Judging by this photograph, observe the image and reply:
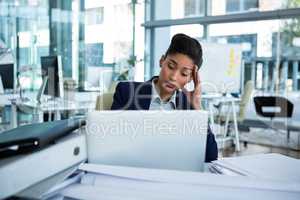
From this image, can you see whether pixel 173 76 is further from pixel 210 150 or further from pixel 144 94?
pixel 210 150

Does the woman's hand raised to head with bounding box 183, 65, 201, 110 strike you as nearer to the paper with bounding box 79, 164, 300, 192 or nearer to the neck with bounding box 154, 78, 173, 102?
the neck with bounding box 154, 78, 173, 102

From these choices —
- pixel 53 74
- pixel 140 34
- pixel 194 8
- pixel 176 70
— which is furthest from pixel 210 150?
pixel 140 34

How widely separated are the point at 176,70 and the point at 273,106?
474cm

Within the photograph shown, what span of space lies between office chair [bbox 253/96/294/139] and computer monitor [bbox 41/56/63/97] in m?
3.32

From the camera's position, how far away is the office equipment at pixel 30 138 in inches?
23.4

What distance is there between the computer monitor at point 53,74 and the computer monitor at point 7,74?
0.60 metres

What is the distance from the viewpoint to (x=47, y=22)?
21.9 ft

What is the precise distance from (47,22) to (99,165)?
6383mm

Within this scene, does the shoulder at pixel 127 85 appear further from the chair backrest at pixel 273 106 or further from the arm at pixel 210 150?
the chair backrest at pixel 273 106

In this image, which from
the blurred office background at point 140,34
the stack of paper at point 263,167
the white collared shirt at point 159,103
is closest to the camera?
the stack of paper at point 263,167

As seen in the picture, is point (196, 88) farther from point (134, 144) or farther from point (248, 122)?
point (248, 122)

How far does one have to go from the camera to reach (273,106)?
221 inches

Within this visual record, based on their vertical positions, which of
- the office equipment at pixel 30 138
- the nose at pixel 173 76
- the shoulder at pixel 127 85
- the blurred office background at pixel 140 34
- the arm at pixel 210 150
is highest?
the blurred office background at pixel 140 34

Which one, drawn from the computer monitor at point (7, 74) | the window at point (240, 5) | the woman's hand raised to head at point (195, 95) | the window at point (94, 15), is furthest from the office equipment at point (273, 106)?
the woman's hand raised to head at point (195, 95)
